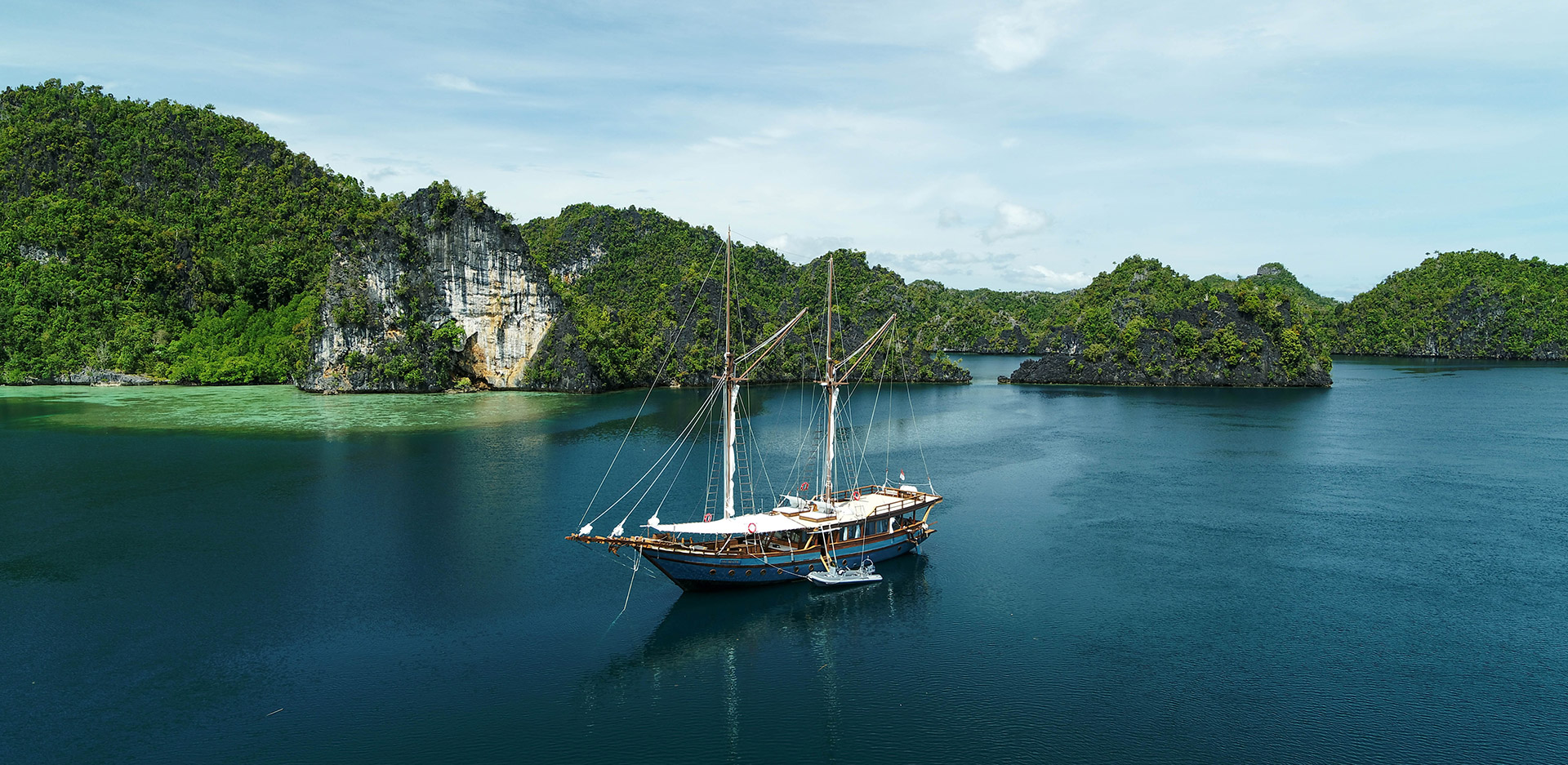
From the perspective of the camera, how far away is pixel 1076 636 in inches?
1190

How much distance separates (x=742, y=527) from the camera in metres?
35.2

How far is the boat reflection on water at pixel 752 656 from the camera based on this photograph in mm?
24875

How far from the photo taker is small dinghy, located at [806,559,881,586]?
35.4 m

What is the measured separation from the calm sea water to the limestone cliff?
1867 inches

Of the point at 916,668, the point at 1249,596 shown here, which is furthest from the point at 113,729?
the point at 1249,596

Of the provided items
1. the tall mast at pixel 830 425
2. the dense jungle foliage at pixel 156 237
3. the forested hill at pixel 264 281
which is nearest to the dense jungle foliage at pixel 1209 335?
the forested hill at pixel 264 281

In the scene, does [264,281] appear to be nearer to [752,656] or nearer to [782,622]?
[782,622]

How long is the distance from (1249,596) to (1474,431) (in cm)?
5919

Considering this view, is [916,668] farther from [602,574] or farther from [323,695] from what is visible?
[323,695]

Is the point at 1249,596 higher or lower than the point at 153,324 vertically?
lower

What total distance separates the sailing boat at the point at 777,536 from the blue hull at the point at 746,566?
0.03 m

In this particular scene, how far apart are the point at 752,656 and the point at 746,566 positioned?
19.4 ft

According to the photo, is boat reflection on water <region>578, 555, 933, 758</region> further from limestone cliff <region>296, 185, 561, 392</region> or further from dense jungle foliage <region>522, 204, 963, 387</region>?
limestone cliff <region>296, 185, 561, 392</region>

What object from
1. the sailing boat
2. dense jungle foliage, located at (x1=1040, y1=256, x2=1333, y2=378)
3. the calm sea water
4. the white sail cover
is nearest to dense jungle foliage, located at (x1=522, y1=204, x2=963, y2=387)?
dense jungle foliage, located at (x1=1040, y1=256, x2=1333, y2=378)
